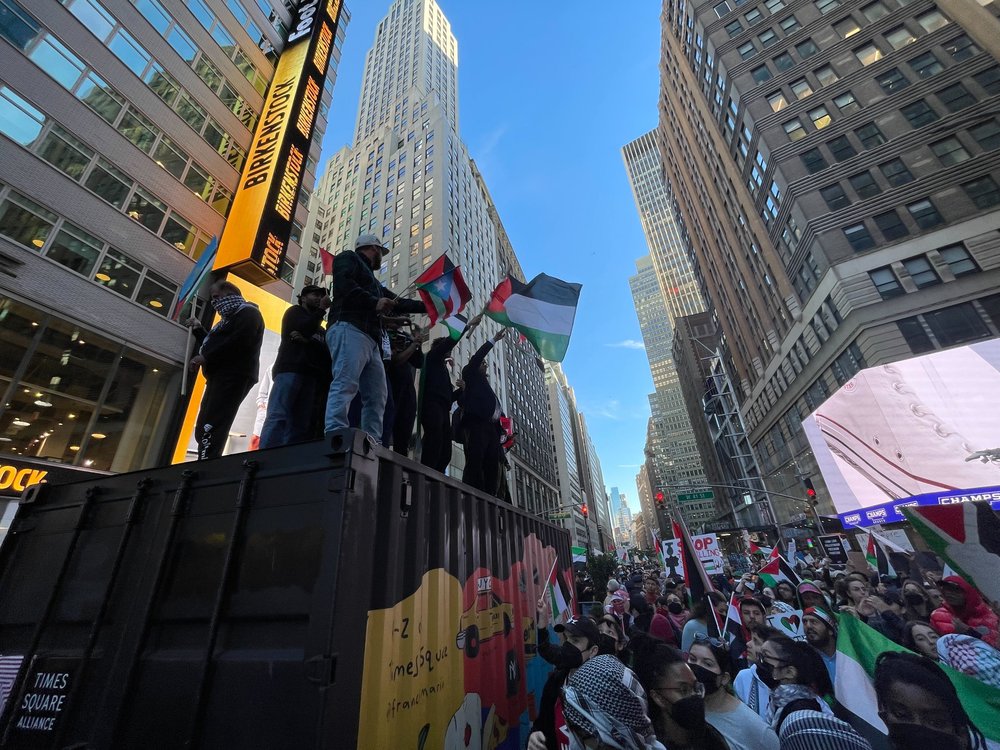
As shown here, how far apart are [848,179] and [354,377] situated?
4240 centimetres

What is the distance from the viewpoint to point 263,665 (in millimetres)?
2053

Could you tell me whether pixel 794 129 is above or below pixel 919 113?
above

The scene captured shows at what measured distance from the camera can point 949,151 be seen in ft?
95.7

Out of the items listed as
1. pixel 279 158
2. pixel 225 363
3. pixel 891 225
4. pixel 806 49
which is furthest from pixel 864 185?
pixel 225 363

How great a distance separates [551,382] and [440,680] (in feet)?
350

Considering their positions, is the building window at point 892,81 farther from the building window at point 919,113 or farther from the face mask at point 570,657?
the face mask at point 570,657

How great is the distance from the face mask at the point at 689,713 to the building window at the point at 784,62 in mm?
52275

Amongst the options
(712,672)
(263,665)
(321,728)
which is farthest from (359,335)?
(712,672)

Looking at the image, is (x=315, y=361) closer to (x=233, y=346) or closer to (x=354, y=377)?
(x=233, y=346)

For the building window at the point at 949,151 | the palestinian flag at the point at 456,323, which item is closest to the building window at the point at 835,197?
the building window at the point at 949,151

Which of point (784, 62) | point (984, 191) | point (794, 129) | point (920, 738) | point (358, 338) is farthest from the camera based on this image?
point (784, 62)

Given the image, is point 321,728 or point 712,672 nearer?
point 321,728

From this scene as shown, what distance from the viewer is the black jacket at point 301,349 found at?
4.55 m

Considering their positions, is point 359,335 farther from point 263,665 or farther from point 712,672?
point 712,672
